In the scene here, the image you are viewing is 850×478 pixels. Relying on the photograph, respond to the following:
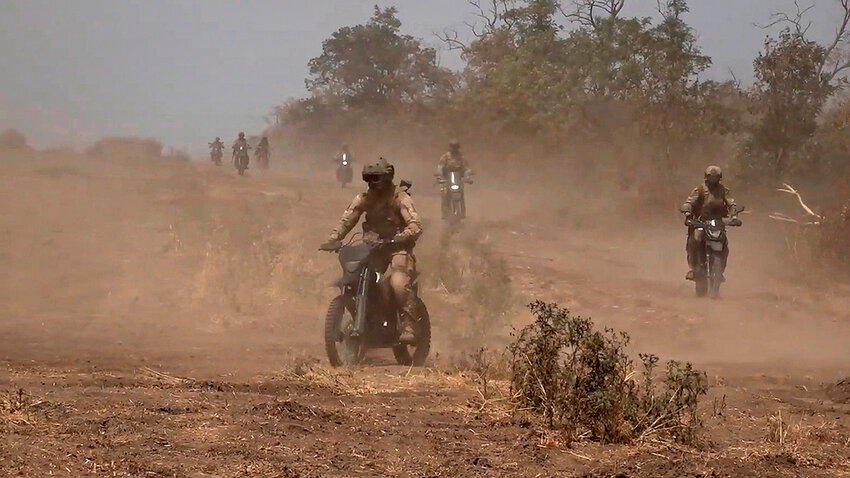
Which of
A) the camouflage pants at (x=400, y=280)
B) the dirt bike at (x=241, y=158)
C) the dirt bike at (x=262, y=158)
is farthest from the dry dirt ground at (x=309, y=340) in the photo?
the dirt bike at (x=262, y=158)

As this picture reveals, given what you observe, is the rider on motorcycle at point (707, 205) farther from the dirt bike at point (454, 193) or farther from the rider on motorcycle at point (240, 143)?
the rider on motorcycle at point (240, 143)

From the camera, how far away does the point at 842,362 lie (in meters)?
10.7

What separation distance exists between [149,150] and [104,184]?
2642 cm

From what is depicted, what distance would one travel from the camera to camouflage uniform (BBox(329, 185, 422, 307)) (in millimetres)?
9039

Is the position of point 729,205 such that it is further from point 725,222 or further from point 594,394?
point 594,394

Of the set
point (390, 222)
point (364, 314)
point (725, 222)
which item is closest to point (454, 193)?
point (725, 222)

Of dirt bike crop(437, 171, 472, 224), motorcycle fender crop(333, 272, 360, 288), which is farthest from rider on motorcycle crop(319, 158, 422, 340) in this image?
dirt bike crop(437, 171, 472, 224)

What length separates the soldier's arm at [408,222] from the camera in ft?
29.6

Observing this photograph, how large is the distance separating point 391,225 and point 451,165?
11.0 meters

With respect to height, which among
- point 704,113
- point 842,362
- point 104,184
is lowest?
point 842,362

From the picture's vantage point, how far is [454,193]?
819 inches

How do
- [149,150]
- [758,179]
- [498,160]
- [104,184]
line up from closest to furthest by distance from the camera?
[758,179], [104,184], [498,160], [149,150]

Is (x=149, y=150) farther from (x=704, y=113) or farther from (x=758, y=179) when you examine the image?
(x=758, y=179)

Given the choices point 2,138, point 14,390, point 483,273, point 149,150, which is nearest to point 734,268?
point 483,273
